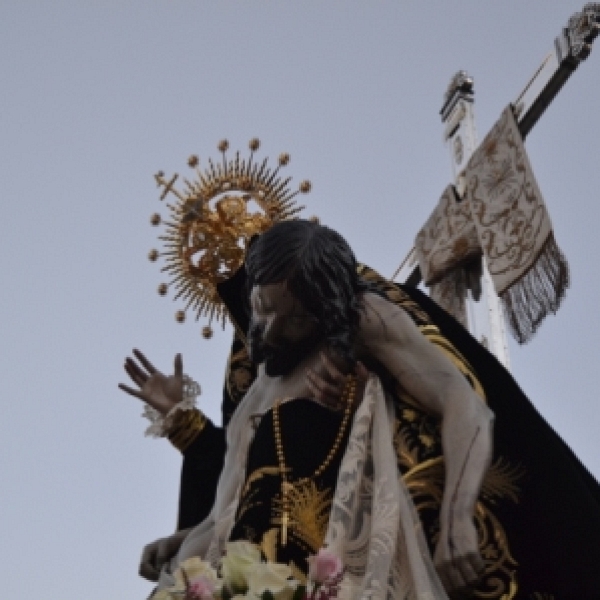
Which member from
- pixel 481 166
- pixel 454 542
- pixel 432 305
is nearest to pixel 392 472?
pixel 454 542

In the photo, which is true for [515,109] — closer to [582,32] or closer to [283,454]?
[582,32]

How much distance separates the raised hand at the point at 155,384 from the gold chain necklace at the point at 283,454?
0.66 m

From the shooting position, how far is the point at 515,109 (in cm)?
417

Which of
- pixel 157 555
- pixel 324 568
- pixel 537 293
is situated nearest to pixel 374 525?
pixel 324 568

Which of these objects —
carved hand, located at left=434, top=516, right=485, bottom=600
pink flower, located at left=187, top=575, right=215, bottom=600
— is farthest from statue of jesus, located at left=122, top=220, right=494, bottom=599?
pink flower, located at left=187, top=575, right=215, bottom=600

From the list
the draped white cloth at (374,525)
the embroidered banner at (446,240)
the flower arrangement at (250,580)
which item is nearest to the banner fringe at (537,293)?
the embroidered banner at (446,240)

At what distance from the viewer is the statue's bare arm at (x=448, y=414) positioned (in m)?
2.32

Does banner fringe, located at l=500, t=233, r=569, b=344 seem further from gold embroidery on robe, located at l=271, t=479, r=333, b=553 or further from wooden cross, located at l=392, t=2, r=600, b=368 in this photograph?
gold embroidery on robe, located at l=271, t=479, r=333, b=553

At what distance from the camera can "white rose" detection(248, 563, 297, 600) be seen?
6.87ft

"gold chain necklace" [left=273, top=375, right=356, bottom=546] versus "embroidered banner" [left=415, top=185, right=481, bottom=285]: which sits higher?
"embroidered banner" [left=415, top=185, right=481, bottom=285]

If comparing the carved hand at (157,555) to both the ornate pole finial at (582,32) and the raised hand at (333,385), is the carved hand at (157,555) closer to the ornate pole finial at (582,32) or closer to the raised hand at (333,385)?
the raised hand at (333,385)

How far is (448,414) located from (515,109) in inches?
74.1

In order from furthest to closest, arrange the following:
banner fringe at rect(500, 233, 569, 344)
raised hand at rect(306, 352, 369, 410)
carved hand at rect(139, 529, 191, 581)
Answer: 1. banner fringe at rect(500, 233, 569, 344)
2. carved hand at rect(139, 529, 191, 581)
3. raised hand at rect(306, 352, 369, 410)

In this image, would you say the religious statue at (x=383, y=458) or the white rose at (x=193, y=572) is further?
the religious statue at (x=383, y=458)
